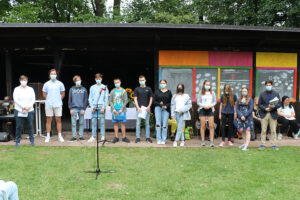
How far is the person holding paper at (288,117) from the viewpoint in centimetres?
842

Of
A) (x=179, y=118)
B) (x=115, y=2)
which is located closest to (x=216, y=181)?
(x=179, y=118)

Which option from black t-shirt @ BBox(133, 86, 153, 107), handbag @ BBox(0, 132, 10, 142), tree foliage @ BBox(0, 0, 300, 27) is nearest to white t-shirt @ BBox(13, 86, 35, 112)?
handbag @ BBox(0, 132, 10, 142)

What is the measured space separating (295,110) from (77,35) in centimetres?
774

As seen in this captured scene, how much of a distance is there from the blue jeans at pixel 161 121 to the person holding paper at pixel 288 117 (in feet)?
12.9

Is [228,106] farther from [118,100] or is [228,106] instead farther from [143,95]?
[118,100]

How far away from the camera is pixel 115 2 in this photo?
2261 cm

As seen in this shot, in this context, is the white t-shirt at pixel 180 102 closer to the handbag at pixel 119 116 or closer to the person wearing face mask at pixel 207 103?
the person wearing face mask at pixel 207 103

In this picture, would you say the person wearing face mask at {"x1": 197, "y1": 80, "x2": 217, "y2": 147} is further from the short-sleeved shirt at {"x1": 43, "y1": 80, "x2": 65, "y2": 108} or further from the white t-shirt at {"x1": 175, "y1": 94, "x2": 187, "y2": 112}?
the short-sleeved shirt at {"x1": 43, "y1": 80, "x2": 65, "y2": 108}

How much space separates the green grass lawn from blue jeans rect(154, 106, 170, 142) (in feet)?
2.52

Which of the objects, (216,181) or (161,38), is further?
(161,38)

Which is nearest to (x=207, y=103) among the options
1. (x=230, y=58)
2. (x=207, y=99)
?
(x=207, y=99)

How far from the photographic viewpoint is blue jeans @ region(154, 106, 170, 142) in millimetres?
7441

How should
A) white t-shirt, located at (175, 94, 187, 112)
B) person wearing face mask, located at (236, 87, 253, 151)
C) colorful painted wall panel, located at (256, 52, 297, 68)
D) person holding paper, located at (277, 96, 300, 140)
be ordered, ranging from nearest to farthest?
person wearing face mask, located at (236, 87, 253, 151) → white t-shirt, located at (175, 94, 187, 112) → person holding paper, located at (277, 96, 300, 140) → colorful painted wall panel, located at (256, 52, 297, 68)

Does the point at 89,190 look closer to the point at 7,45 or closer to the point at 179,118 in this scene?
the point at 179,118
